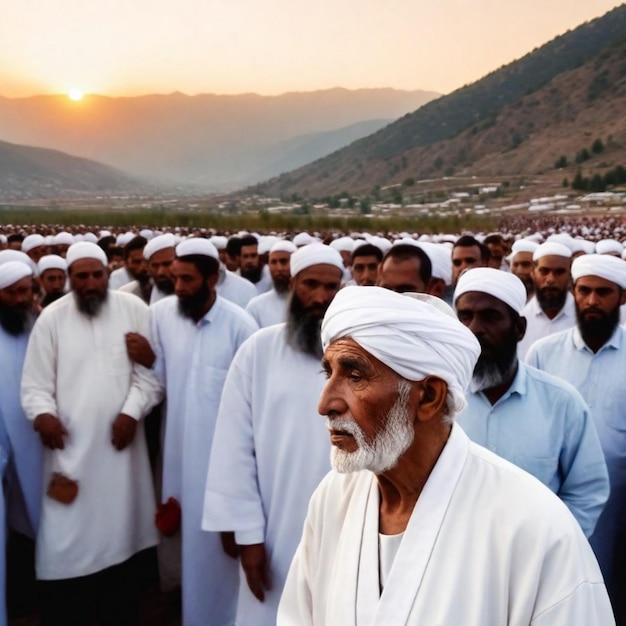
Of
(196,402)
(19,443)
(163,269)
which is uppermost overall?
(163,269)

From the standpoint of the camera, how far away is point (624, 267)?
3770 millimetres

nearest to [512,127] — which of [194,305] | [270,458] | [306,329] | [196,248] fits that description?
[196,248]

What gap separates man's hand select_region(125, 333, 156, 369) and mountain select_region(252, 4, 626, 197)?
2060 inches

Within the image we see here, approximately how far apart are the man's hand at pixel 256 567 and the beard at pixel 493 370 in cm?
105

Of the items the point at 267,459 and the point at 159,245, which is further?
the point at 159,245

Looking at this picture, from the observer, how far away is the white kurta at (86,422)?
3420 millimetres

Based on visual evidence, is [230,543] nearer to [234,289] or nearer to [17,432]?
[17,432]

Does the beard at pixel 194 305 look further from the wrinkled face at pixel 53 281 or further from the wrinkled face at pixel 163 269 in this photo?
the wrinkled face at pixel 53 281

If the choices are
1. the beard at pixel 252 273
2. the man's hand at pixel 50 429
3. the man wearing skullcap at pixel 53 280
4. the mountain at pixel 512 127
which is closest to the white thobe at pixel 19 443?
the man's hand at pixel 50 429

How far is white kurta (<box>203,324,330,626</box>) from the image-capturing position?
275 cm

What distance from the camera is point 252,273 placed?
7.64 m

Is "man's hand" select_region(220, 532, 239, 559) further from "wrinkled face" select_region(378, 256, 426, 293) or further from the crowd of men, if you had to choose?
"wrinkled face" select_region(378, 256, 426, 293)

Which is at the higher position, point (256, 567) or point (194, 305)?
point (194, 305)

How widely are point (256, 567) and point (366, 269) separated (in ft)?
8.47
